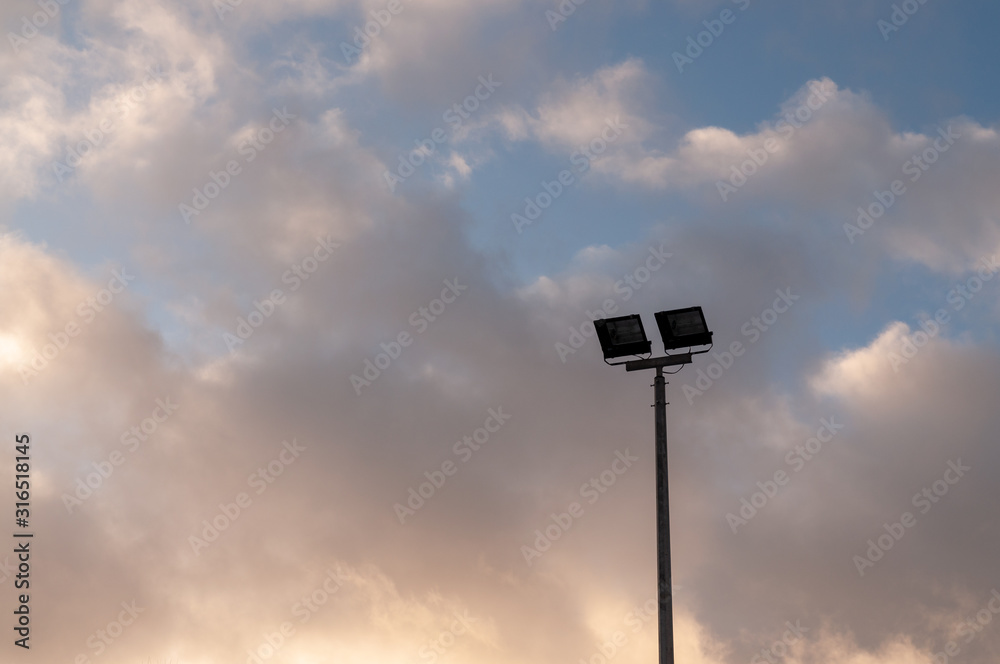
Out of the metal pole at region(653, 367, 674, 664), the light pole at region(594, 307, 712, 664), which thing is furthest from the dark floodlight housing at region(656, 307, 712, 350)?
the metal pole at region(653, 367, 674, 664)

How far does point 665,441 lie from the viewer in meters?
20.2

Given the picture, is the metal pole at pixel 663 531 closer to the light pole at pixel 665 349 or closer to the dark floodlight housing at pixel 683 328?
the light pole at pixel 665 349

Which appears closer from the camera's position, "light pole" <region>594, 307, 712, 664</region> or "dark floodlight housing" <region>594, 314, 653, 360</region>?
"light pole" <region>594, 307, 712, 664</region>

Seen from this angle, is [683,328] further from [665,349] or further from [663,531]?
[663,531]

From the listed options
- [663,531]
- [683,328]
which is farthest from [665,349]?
[663,531]

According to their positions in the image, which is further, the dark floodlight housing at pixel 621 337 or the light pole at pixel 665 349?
the dark floodlight housing at pixel 621 337

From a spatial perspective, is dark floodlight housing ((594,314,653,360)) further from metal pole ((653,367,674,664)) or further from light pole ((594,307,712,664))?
metal pole ((653,367,674,664))

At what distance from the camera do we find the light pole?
762 inches

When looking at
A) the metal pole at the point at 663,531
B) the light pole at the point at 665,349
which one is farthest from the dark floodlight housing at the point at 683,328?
the metal pole at the point at 663,531

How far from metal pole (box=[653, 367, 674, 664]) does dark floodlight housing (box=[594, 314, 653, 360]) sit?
739 millimetres

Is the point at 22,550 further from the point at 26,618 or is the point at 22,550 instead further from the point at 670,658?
the point at 670,658

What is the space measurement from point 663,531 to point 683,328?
14.9 feet

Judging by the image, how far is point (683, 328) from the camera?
20688 millimetres

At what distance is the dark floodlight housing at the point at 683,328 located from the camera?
2053 cm
